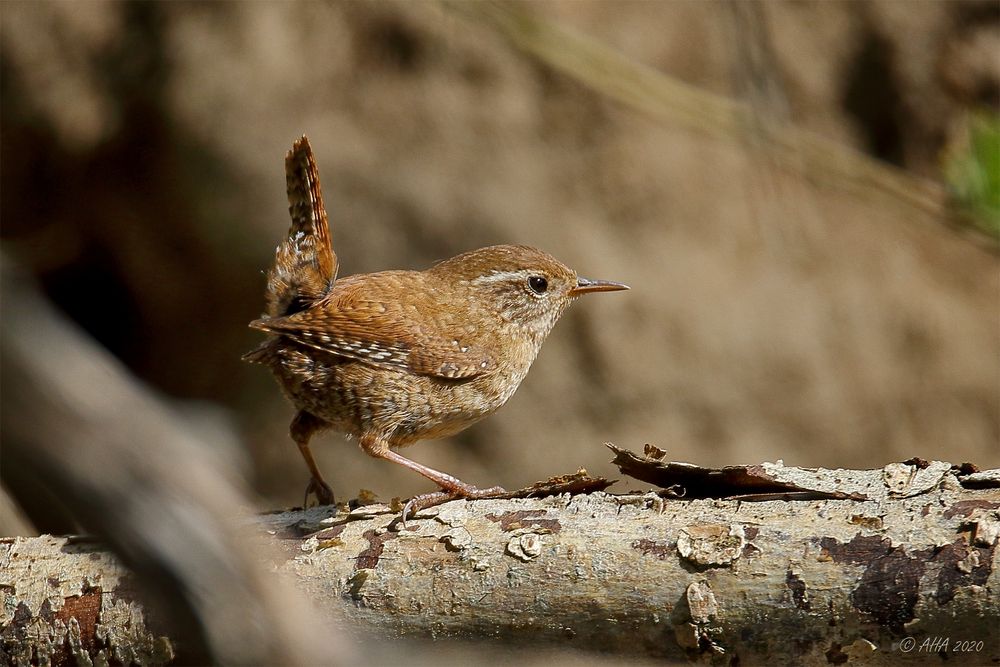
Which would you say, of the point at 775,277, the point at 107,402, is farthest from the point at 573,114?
the point at 107,402

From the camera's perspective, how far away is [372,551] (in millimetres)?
2594

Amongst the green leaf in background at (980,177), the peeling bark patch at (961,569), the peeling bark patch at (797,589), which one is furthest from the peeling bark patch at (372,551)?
the green leaf in background at (980,177)

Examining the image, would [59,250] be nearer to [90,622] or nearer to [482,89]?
[482,89]

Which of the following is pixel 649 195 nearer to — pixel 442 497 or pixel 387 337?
pixel 387 337

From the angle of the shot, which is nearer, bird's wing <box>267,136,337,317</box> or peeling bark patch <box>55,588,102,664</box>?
peeling bark patch <box>55,588,102,664</box>

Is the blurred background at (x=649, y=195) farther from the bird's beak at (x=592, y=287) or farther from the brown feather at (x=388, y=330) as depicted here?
the brown feather at (x=388, y=330)

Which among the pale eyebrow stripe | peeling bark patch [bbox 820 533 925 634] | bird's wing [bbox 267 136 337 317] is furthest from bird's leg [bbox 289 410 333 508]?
peeling bark patch [bbox 820 533 925 634]

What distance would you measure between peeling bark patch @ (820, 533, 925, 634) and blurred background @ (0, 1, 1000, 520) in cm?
332

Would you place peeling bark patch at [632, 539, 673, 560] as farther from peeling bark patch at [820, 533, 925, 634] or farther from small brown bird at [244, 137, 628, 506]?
small brown bird at [244, 137, 628, 506]

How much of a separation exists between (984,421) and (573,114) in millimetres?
2516

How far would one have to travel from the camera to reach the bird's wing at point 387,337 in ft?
10.7

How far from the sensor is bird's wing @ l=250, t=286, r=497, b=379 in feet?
10.7

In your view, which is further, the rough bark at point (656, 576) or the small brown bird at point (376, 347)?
the small brown bird at point (376, 347)

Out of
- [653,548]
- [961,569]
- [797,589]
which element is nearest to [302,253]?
[653,548]
